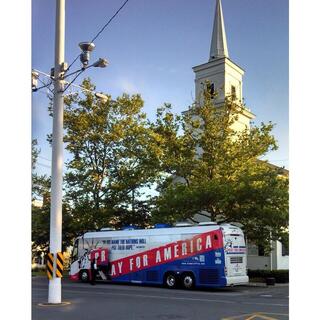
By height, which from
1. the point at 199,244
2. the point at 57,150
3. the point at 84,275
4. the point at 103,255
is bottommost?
the point at 84,275

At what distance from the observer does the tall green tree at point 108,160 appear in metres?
13.4

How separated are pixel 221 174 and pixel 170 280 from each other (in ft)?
13.6

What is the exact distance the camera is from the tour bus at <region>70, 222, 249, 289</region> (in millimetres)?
13297

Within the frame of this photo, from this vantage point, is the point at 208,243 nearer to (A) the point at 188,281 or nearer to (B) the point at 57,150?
(A) the point at 188,281

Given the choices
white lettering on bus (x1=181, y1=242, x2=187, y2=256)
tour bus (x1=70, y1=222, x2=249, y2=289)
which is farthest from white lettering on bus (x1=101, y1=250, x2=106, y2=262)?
white lettering on bus (x1=181, y1=242, x2=187, y2=256)

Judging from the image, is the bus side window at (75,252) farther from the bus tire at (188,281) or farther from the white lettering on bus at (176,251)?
the bus tire at (188,281)

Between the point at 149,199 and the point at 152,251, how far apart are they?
179 inches

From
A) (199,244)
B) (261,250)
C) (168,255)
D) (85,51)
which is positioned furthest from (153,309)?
(261,250)

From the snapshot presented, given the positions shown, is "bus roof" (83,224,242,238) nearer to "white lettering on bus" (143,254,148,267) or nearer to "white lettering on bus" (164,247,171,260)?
"white lettering on bus" (164,247,171,260)

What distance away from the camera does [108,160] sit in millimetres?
16672

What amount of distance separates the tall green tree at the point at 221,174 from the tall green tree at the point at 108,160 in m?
0.83
